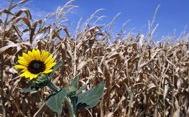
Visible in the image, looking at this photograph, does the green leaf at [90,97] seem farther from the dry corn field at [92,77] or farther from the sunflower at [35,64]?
the dry corn field at [92,77]

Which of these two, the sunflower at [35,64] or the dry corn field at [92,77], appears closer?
the sunflower at [35,64]

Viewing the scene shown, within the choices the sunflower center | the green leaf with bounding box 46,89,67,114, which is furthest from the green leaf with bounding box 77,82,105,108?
the sunflower center

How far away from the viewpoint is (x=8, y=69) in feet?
12.7

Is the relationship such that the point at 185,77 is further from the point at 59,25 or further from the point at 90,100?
the point at 90,100

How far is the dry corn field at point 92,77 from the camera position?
3.88 m

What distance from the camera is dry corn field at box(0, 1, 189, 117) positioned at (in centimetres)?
388

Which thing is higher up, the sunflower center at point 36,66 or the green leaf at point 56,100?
the sunflower center at point 36,66

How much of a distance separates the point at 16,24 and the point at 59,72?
570mm

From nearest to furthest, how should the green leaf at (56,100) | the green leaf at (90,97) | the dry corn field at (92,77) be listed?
the green leaf at (56,100) < the green leaf at (90,97) < the dry corn field at (92,77)

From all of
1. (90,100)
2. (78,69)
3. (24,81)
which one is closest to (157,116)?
(78,69)

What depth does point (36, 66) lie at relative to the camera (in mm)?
2629

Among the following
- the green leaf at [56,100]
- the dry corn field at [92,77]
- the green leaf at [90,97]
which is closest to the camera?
the green leaf at [56,100]

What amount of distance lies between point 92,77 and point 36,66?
168 cm

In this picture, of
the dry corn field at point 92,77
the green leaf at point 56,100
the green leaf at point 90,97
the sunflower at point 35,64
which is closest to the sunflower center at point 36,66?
the sunflower at point 35,64
